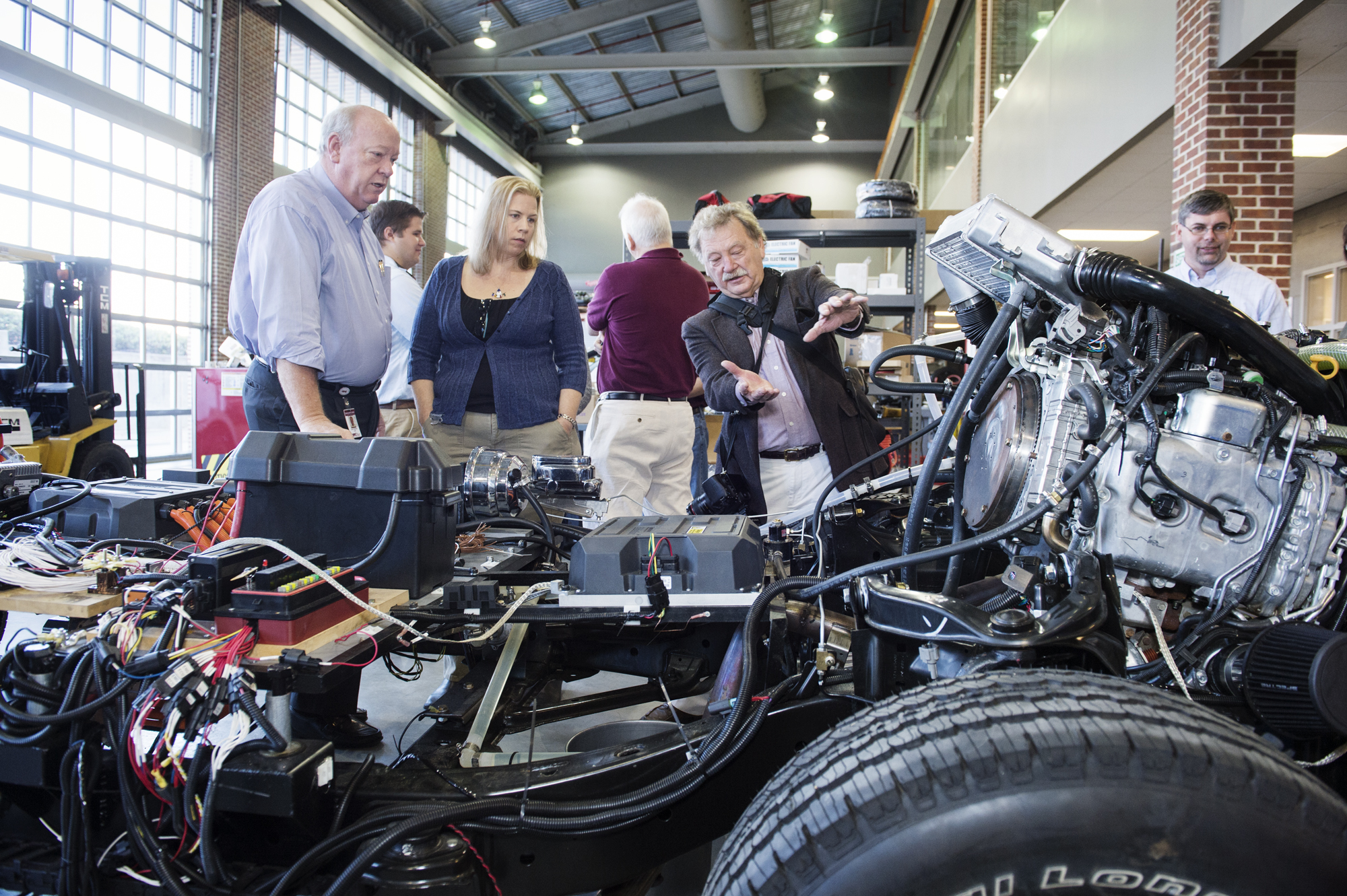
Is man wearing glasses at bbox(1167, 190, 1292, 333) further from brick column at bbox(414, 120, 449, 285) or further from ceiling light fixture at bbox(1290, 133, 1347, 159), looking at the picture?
brick column at bbox(414, 120, 449, 285)

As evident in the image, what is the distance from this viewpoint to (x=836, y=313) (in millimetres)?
2326

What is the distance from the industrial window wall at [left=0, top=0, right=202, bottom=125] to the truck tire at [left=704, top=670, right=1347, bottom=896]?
35.5 ft

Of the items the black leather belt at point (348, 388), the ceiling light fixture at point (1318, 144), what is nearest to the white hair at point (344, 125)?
the black leather belt at point (348, 388)

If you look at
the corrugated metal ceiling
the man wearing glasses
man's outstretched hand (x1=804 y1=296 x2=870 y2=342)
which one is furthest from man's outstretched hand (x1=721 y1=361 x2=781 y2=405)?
the corrugated metal ceiling

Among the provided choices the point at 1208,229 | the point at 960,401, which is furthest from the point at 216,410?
the point at 1208,229

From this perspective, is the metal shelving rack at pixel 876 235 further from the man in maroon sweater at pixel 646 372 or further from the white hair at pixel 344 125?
the white hair at pixel 344 125

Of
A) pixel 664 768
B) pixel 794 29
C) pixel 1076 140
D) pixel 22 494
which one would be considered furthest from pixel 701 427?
pixel 794 29

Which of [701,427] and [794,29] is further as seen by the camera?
[794,29]

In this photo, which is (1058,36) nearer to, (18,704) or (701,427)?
(701,427)

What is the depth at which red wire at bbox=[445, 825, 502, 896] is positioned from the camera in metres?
1.06

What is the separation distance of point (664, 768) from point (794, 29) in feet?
60.4

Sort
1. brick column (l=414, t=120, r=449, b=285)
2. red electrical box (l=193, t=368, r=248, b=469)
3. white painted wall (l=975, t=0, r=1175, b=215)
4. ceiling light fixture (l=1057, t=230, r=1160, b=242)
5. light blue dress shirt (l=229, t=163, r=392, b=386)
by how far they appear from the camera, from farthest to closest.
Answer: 1. brick column (l=414, t=120, r=449, b=285)
2. ceiling light fixture (l=1057, t=230, r=1160, b=242)
3. red electrical box (l=193, t=368, r=248, b=469)
4. white painted wall (l=975, t=0, r=1175, b=215)
5. light blue dress shirt (l=229, t=163, r=392, b=386)

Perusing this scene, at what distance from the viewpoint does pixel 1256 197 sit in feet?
16.2

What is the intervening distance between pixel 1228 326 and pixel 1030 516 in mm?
410
